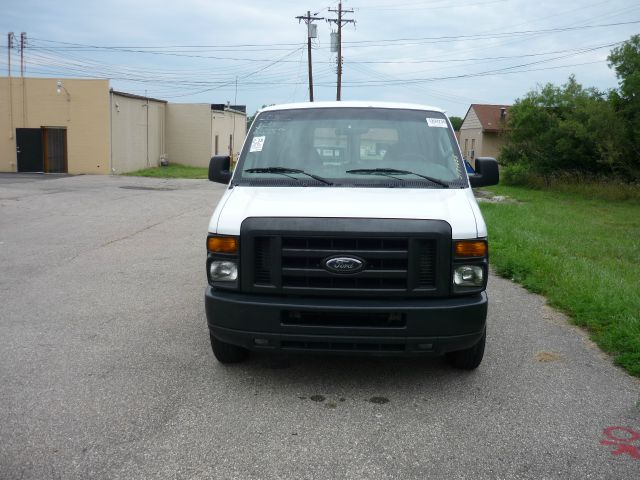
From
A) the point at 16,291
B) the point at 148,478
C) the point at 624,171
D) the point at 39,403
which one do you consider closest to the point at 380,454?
the point at 148,478

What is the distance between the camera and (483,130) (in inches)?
2285

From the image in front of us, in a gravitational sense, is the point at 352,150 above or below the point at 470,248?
above

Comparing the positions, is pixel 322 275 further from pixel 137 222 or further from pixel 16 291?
pixel 137 222

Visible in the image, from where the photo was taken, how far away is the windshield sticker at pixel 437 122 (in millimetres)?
5941

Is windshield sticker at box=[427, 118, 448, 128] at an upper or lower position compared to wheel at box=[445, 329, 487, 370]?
upper

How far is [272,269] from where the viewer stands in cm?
451

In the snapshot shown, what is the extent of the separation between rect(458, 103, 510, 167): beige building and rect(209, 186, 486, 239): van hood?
53231 mm

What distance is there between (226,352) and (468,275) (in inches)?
77.1

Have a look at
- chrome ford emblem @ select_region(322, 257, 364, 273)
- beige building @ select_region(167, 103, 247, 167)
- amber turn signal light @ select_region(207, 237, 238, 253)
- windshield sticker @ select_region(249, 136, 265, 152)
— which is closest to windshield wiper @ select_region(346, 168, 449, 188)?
windshield sticker @ select_region(249, 136, 265, 152)

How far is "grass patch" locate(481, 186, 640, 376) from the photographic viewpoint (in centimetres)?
631

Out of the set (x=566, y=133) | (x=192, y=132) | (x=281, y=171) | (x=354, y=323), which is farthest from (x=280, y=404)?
(x=192, y=132)

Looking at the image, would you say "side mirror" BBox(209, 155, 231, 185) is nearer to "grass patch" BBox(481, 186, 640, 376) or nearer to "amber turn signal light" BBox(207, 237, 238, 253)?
"amber turn signal light" BBox(207, 237, 238, 253)

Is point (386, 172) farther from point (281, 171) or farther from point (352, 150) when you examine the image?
point (281, 171)

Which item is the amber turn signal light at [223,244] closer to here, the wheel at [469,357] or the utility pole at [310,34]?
the wheel at [469,357]
